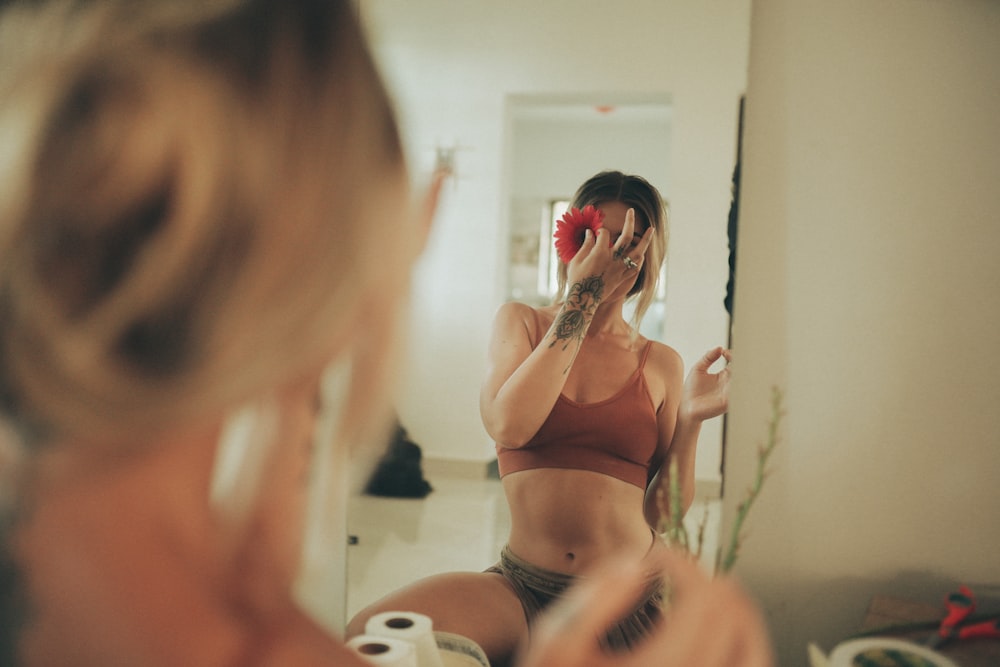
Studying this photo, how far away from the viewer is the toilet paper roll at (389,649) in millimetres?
649

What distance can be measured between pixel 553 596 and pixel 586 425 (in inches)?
7.7

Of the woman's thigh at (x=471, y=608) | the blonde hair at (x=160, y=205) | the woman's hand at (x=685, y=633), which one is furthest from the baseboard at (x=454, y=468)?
the blonde hair at (x=160, y=205)

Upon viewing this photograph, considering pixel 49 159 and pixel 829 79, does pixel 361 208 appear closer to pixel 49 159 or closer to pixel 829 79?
pixel 49 159

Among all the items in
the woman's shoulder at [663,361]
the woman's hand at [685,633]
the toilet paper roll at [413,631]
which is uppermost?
the woman's shoulder at [663,361]

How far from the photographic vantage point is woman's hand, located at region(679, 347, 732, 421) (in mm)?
766

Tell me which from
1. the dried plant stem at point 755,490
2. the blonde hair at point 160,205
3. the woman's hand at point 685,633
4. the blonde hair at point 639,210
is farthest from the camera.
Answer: the blonde hair at point 639,210

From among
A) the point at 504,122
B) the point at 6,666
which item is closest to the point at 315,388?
the point at 6,666

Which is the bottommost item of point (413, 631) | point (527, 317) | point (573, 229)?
point (413, 631)

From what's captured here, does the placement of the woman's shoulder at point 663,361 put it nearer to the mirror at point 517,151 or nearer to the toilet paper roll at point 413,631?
the mirror at point 517,151

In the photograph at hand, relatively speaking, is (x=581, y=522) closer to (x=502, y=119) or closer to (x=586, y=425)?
(x=586, y=425)

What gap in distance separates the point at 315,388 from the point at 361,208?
4.1 inches

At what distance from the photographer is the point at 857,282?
2.47ft

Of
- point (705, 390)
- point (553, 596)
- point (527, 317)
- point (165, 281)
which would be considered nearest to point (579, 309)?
point (527, 317)

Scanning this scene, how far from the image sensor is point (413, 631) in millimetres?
702
